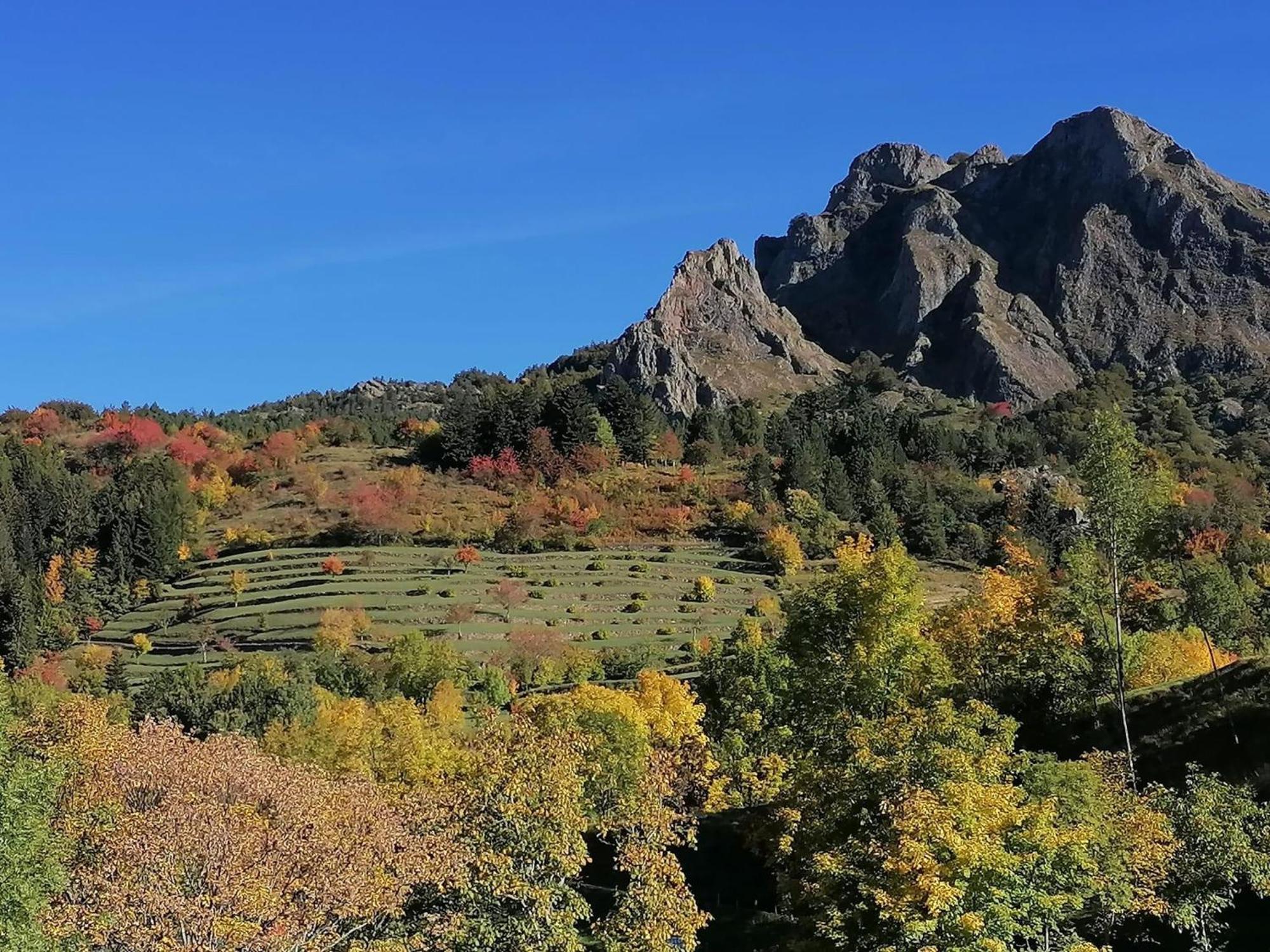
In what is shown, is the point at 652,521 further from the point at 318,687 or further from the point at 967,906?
the point at 967,906

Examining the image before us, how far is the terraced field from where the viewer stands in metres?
112

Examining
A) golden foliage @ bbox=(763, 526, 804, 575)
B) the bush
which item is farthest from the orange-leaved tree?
golden foliage @ bbox=(763, 526, 804, 575)

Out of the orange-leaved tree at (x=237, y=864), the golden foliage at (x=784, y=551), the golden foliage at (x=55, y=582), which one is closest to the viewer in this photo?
the orange-leaved tree at (x=237, y=864)

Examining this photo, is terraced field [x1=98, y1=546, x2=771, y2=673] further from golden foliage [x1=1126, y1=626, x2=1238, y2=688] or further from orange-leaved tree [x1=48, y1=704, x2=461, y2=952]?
orange-leaved tree [x1=48, y1=704, x2=461, y2=952]

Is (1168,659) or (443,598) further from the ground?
(443,598)

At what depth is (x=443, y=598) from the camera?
12031 cm

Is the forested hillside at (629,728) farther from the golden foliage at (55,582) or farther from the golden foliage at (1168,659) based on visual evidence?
the golden foliage at (55,582)

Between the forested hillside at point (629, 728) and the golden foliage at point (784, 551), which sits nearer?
the forested hillside at point (629, 728)

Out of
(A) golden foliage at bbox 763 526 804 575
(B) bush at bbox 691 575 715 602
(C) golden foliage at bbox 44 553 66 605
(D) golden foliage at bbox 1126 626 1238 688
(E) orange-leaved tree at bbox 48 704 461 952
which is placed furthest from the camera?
(A) golden foliage at bbox 763 526 804 575

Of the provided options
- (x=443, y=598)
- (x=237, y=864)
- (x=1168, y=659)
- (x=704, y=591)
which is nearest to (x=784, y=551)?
(x=704, y=591)

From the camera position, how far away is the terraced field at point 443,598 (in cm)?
11238

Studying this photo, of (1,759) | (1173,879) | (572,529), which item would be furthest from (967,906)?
(572,529)

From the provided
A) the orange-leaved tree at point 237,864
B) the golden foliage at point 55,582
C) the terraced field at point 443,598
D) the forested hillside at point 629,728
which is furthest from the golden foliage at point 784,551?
the orange-leaved tree at point 237,864

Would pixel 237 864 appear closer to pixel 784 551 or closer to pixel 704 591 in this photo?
pixel 704 591
